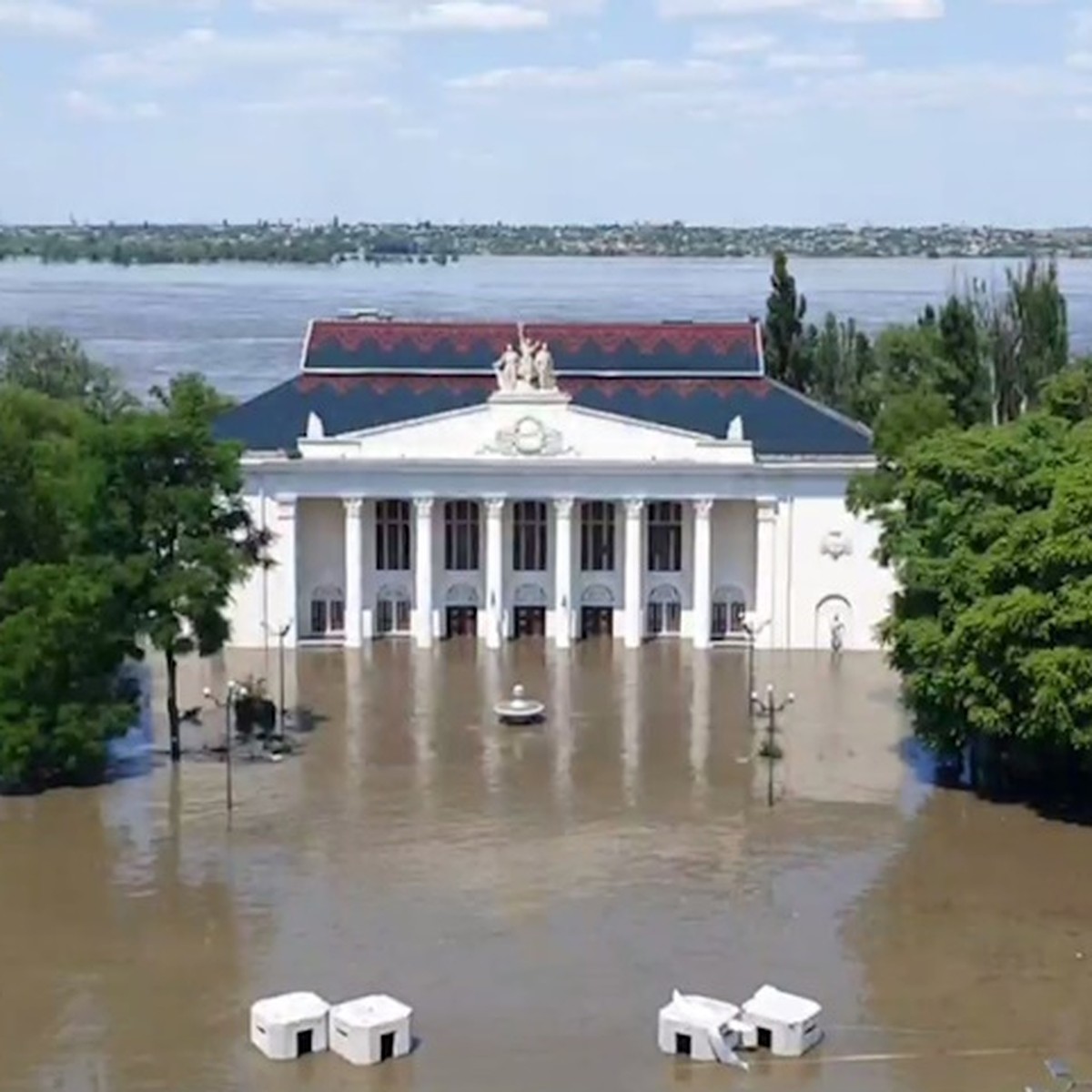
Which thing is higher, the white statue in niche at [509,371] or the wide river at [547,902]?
the white statue in niche at [509,371]

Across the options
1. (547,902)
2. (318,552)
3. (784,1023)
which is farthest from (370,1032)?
(318,552)

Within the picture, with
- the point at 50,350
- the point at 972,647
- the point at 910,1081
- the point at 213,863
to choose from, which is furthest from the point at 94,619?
the point at 50,350

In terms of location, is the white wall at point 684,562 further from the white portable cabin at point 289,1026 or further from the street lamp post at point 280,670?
the white portable cabin at point 289,1026

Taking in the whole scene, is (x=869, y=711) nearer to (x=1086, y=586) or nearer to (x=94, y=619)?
(x=1086, y=586)

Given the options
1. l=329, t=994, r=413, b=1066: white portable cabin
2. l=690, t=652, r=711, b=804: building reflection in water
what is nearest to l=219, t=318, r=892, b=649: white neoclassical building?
l=690, t=652, r=711, b=804: building reflection in water

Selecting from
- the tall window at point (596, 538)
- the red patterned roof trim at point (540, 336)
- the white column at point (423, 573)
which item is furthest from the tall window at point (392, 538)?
the red patterned roof trim at point (540, 336)
